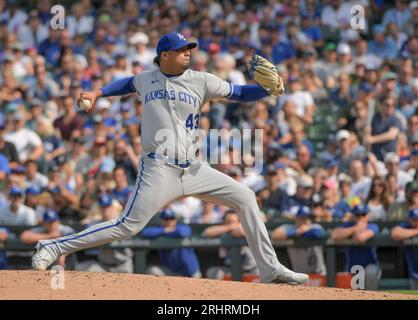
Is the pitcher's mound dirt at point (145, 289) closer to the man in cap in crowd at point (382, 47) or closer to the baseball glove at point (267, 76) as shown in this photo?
the baseball glove at point (267, 76)

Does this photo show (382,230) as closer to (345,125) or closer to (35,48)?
(345,125)

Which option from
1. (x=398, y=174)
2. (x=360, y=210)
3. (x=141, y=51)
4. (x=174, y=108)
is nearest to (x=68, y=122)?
(x=141, y=51)

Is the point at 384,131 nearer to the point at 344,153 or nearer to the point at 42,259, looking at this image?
the point at 344,153

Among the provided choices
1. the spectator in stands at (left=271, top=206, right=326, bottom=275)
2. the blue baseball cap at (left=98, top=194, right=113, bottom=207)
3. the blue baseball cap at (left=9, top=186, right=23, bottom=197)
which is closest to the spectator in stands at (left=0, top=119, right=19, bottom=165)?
the blue baseball cap at (left=9, top=186, right=23, bottom=197)

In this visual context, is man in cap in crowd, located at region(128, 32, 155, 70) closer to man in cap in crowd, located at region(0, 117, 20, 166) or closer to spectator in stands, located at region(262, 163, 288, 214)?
man in cap in crowd, located at region(0, 117, 20, 166)

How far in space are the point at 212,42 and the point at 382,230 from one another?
526 centimetres

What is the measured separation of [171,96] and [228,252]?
3.72 m

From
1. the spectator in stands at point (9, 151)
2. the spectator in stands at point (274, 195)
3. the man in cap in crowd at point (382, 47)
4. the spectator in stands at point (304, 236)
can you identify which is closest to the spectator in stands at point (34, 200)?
the spectator in stands at point (9, 151)

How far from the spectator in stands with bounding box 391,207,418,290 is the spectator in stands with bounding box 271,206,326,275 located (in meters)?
0.77

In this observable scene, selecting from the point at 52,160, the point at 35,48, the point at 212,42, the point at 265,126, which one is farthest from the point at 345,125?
the point at 35,48

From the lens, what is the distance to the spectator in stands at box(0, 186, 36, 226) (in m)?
11.3

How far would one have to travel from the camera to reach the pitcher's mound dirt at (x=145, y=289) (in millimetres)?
6965

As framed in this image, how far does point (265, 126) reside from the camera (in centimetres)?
1288

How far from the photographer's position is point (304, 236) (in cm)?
1068
